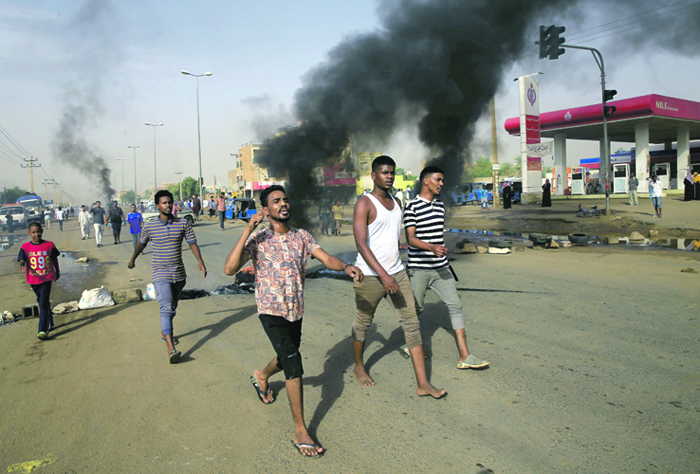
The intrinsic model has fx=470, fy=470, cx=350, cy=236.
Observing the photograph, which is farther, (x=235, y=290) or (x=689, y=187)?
(x=689, y=187)

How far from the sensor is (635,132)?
2703cm

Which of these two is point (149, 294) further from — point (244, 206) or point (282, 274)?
point (244, 206)

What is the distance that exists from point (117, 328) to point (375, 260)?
12.4ft

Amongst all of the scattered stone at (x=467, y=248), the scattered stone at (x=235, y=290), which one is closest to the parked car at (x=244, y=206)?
the scattered stone at (x=467, y=248)

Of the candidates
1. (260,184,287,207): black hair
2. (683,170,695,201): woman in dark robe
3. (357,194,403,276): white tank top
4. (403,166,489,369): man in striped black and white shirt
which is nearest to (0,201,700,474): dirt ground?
(403,166,489,369): man in striped black and white shirt

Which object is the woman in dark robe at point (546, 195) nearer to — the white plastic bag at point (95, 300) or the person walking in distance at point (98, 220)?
the person walking in distance at point (98, 220)

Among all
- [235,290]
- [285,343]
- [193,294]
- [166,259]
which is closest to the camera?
[285,343]

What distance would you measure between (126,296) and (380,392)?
4863 millimetres

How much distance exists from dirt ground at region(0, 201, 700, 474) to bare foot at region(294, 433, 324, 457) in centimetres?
5

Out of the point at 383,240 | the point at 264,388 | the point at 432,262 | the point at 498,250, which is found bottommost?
the point at 264,388

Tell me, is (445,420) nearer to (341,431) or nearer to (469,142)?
(341,431)

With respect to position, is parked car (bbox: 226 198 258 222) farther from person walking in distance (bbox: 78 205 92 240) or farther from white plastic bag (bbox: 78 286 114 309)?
white plastic bag (bbox: 78 286 114 309)

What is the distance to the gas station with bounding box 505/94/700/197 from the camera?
24.2 metres

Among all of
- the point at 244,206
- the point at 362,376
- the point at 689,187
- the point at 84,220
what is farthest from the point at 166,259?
the point at 689,187
